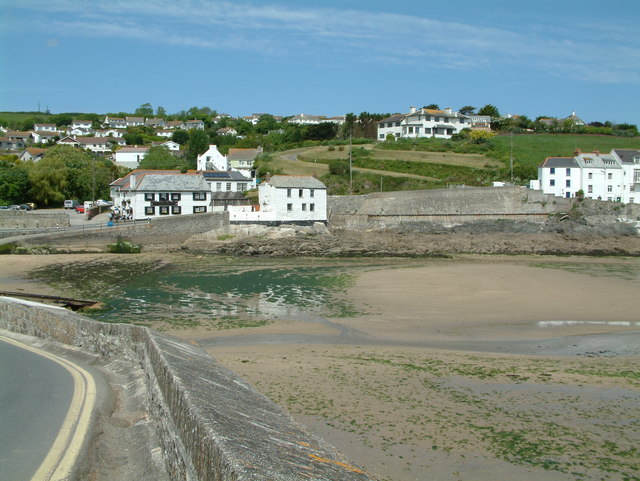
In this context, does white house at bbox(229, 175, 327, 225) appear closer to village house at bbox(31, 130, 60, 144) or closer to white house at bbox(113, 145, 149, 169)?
white house at bbox(113, 145, 149, 169)

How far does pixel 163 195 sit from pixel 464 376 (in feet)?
135

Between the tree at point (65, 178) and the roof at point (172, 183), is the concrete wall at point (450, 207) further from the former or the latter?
the tree at point (65, 178)

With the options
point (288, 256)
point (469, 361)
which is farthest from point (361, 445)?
point (288, 256)

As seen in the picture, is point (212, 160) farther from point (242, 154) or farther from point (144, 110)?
point (144, 110)

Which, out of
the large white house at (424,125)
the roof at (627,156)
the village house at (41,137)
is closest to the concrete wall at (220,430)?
the roof at (627,156)

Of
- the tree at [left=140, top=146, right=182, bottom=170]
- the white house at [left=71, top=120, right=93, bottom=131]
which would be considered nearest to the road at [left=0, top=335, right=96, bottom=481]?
the tree at [left=140, top=146, right=182, bottom=170]

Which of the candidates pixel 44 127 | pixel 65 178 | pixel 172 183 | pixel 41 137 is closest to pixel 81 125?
pixel 44 127

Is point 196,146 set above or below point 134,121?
below

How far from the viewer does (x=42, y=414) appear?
22.6ft

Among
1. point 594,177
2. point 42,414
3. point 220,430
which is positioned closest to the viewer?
point 220,430

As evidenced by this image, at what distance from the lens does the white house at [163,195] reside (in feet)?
159

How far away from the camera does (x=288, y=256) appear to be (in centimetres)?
3906

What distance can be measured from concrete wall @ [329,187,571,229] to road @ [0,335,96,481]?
41.4 metres

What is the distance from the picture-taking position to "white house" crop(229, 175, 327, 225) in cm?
4672
